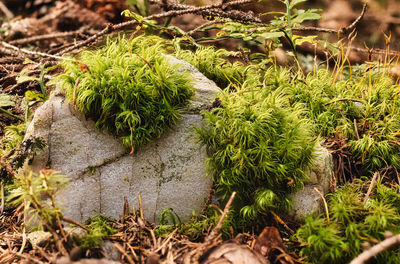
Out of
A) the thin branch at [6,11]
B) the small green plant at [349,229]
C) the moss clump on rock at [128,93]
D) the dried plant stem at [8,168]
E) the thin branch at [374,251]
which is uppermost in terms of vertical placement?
the thin branch at [6,11]

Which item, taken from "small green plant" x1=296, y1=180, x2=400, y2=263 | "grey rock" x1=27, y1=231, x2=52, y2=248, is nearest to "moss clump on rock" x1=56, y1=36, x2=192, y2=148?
"grey rock" x1=27, y1=231, x2=52, y2=248

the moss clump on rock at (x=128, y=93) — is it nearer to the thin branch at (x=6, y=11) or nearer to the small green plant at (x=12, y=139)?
the small green plant at (x=12, y=139)

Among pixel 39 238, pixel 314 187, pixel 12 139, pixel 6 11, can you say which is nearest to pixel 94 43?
pixel 12 139

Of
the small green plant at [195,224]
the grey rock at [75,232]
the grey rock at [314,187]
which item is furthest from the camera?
the grey rock at [314,187]

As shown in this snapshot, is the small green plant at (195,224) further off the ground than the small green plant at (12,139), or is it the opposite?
the small green plant at (12,139)

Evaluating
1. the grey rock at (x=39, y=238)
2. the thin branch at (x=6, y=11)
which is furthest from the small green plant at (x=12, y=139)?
the thin branch at (x=6, y=11)

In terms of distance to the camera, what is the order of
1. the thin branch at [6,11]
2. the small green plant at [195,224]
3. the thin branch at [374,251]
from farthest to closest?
the thin branch at [6,11], the small green plant at [195,224], the thin branch at [374,251]

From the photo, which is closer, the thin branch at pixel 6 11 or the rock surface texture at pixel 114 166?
the rock surface texture at pixel 114 166

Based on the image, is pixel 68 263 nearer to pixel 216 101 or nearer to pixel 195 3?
pixel 216 101
